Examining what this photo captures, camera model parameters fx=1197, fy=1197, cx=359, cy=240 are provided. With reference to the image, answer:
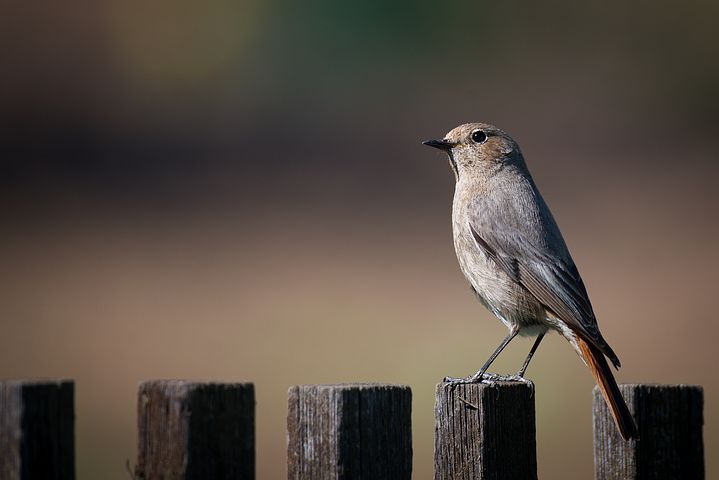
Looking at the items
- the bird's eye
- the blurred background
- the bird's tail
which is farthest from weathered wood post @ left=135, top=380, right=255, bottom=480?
the blurred background

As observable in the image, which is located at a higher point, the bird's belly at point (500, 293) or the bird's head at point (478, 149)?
the bird's head at point (478, 149)

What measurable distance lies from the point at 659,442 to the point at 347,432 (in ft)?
3.82

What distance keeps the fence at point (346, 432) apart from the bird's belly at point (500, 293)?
1.76m

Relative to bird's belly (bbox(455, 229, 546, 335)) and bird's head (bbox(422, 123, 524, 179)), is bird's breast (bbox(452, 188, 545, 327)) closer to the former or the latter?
bird's belly (bbox(455, 229, 546, 335))

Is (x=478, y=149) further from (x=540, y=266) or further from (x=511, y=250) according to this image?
(x=540, y=266)

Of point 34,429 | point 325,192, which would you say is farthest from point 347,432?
point 325,192

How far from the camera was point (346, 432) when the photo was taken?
335 cm

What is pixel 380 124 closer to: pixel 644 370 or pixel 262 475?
pixel 644 370

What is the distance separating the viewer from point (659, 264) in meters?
12.5

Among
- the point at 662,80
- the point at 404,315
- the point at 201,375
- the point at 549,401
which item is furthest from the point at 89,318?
the point at 662,80

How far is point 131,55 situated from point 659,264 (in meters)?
9.72

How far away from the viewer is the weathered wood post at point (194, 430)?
317 cm

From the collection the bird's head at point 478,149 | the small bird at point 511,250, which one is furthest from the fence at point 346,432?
the bird's head at point 478,149

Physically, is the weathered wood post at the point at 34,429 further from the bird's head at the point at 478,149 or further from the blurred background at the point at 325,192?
the blurred background at the point at 325,192
